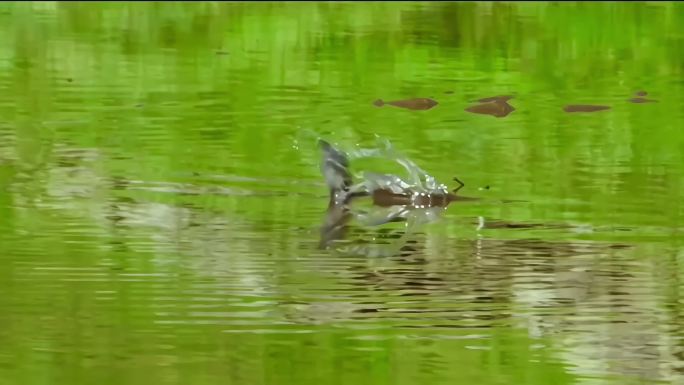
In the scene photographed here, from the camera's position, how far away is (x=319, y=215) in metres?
3.65

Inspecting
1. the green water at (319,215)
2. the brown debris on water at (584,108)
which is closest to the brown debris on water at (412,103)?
the green water at (319,215)

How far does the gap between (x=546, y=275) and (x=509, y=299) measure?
0.19m

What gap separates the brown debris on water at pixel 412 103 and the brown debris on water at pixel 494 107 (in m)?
0.15

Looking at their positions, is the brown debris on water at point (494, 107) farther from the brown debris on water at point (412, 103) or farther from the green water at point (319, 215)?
the brown debris on water at point (412, 103)

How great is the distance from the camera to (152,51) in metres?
6.58

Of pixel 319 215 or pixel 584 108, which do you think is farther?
pixel 584 108

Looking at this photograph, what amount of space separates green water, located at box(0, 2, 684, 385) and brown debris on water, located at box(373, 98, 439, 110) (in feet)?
0.21

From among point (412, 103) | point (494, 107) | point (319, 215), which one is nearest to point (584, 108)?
point (494, 107)

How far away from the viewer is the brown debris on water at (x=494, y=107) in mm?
5141

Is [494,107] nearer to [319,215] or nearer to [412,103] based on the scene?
[412,103]

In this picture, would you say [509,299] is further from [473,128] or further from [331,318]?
[473,128]

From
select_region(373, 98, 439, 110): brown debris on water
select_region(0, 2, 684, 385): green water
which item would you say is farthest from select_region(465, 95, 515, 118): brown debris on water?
select_region(373, 98, 439, 110): brown debris on water

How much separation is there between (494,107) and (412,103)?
0.94ft

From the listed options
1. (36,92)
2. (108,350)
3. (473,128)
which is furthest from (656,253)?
(36,92)
